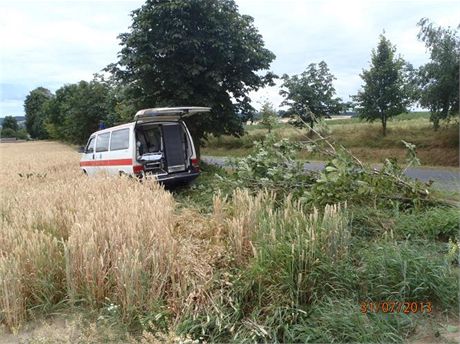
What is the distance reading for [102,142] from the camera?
1047 centimetres

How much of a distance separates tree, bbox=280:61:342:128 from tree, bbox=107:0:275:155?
472 inches

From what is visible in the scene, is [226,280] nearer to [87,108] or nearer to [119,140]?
[119,140]

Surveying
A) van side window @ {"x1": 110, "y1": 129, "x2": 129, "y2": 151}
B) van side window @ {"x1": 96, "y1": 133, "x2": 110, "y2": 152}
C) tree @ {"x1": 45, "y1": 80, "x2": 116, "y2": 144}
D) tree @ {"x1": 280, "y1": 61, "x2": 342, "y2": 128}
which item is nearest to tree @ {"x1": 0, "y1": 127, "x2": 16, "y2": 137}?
tree @ {"x1": 45, "y1": 80, "x2": 116, "y2": 144}

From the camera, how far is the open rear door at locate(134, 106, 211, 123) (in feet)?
27.6

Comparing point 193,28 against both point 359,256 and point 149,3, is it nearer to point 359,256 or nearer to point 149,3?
point 149,3

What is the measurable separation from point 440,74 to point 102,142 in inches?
544

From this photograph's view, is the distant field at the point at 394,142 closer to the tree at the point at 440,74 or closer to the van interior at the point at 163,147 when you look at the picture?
the tree at the point at 440,74

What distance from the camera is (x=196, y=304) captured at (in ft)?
9.37

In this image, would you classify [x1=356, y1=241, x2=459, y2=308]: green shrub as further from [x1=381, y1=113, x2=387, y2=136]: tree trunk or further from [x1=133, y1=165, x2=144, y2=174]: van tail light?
[x1=381, y1=113, x2=387, y2=136]: tree trunk

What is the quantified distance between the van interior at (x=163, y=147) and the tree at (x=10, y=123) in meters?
86.2

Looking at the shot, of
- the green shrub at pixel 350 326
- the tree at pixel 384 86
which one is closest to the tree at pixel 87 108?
the tree at pixel 384 86

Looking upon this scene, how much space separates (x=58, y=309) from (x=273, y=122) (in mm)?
4650

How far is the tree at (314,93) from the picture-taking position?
24203 mm
